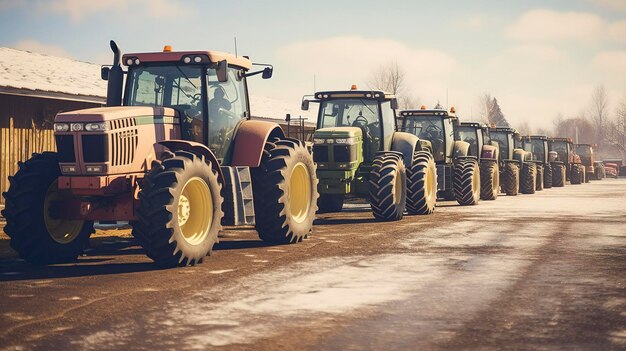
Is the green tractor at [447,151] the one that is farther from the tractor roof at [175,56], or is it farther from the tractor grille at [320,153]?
the tractor roof at [175,56]

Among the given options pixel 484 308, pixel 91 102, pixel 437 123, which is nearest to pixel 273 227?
pixel 484 308

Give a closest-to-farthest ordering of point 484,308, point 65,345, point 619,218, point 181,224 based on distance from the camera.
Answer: point 65,345
point 484,308
point 181,224
point 619,218

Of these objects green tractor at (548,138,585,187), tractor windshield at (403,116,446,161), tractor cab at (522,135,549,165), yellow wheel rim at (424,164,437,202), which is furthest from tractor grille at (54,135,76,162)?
green tractor at (548,138,585,187)

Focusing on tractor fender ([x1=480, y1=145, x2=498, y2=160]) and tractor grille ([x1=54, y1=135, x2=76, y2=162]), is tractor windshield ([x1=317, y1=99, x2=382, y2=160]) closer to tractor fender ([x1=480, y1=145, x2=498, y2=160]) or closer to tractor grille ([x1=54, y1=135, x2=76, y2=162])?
tractor grille ([x1=54, y1=135, x2=76, y2=162])

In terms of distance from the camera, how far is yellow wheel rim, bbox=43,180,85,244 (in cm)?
1011

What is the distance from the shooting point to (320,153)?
16.9 m

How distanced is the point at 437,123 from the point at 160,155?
13880mm

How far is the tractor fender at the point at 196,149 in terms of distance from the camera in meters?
10.2

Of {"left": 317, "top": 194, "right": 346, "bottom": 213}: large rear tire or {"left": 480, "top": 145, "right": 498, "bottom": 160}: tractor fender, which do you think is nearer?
{"left": 317, "top": 194, "right": 346, "bottom": 213}: large rear tire

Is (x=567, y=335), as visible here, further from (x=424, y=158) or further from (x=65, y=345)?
(x=424, y=158)

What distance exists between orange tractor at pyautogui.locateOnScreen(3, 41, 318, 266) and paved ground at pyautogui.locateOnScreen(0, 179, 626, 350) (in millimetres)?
398

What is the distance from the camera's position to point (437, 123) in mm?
23141

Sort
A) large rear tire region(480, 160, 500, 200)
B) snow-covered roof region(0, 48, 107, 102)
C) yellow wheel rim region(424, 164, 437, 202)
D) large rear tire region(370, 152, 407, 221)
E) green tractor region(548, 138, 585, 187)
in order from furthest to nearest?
green tractor region(548, 138, 585, 187) < large rear tire region(480, 160, 500, 200) < snow-covered roof region(0, 48, 107, 102) < yellow wheel rim region(424, 164, 437, 202) < large rear tire region(370, 152, 407, 221)

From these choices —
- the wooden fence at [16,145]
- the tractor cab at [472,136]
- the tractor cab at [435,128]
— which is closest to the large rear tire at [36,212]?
the wooden fence at [16,145]
